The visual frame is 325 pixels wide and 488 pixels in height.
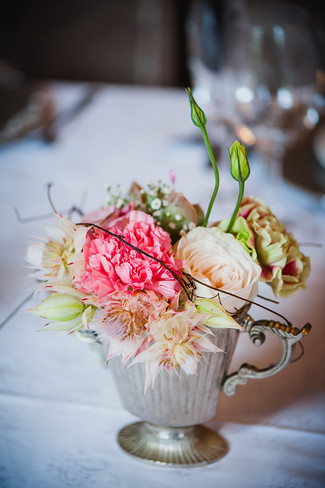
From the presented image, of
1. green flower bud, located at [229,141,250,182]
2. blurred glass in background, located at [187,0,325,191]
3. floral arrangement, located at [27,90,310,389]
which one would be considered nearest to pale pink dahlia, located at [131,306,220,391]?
floral arrangement, located at [27,90,310,389]

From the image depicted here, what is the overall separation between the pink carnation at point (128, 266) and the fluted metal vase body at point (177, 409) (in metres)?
0.08

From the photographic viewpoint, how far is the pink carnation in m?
0.42

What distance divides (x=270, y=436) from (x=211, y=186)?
630 millimetres

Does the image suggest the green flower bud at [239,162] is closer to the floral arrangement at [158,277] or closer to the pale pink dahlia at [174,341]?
the floral arrangement at [158,277]

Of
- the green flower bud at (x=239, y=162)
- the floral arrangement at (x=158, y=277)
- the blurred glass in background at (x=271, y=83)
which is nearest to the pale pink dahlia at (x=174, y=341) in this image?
the floral arrangement at (x=158, y=277)

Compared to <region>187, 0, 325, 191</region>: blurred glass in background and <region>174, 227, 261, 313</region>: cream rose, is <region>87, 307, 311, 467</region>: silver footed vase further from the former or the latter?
<region>187, 0, 325, 191</region>: blurred glass in background

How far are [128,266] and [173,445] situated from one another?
0.72 feet

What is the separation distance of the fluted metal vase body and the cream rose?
0.05 metres

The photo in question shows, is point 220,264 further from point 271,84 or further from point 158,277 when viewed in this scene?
point 271,84

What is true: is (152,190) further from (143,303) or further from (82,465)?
(82,465)

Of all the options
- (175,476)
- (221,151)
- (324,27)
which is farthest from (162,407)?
(324,27)

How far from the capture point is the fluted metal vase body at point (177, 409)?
0.49 meters

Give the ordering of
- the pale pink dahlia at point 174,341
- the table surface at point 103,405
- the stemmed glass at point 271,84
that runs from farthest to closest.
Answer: the stemmed glass at point 271,84 < the table surface at point 103,405 < the pale pink dahlia at point 174,341

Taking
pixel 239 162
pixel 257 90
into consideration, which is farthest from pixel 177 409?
pixel 257 90
